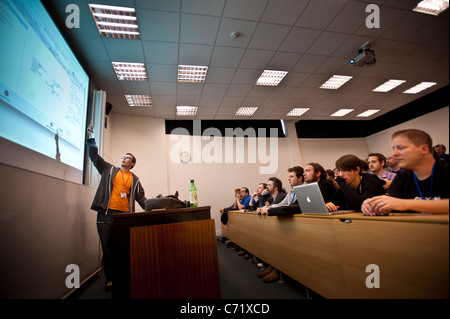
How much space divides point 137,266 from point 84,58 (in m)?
3.36

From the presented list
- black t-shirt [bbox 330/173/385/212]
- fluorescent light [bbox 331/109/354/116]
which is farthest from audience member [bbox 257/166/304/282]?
fluorescent light [bbox 331/109/354/116]

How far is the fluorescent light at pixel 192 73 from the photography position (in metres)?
3.61

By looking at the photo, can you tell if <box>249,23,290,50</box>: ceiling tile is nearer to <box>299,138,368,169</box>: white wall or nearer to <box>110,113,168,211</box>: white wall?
<box>110,113,168,211</box>: white wall

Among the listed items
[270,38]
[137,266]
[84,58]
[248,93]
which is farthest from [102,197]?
[248,93]

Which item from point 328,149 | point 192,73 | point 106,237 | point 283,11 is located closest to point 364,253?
point 106,237

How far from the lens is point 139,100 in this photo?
4.39 m

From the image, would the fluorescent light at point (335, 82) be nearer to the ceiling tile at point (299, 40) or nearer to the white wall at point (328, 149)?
the ceiling tile at point (299, 40)

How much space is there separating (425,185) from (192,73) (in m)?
3.61

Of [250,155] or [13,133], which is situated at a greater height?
[250,155]

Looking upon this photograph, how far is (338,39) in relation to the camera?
10.7ft

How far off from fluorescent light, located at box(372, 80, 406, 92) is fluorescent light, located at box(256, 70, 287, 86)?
2552mm

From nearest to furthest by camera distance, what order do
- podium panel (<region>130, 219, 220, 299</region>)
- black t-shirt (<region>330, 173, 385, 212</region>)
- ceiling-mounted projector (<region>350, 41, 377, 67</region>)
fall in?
podium panel (<region>130, 219, 220, 299</region>)
black t-shirt (<region>330, 173, 385, 212</region>)
ceiling-mounted projector (<region>350, 41, 377, 67</region>)

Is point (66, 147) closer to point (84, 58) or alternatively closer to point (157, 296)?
point (84, 58)

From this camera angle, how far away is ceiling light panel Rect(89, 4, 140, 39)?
2500 mm
